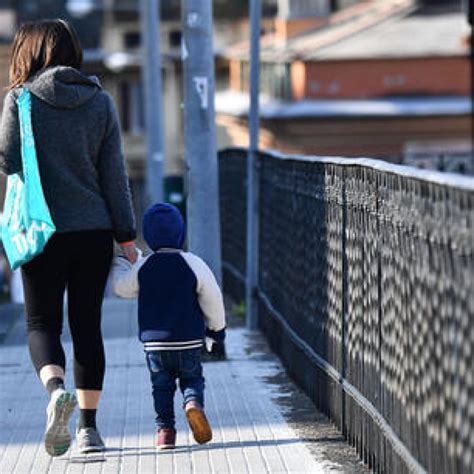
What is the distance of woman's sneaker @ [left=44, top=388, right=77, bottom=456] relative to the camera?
24.6 feet

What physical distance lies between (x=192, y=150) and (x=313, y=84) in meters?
33.8

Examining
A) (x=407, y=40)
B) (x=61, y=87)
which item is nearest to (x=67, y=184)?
(x=61, y=87)

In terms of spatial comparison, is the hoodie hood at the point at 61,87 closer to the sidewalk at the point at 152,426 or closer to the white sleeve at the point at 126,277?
the white sleeve at the point at 126,277

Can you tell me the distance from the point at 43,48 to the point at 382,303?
172 cm

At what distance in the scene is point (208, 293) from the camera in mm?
7980

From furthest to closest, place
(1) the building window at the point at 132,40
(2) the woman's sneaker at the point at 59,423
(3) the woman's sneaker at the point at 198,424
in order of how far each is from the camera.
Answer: (1) the building window at the point at 132,40 < (3) the woman's sneaker at the point at 198,424 < (2) the woman's sneaker at the point at 59,423

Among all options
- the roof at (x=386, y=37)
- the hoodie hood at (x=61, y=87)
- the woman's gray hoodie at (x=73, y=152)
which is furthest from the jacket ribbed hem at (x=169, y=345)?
the roof at (x=386, y=37)

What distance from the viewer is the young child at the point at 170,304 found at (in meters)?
7.94

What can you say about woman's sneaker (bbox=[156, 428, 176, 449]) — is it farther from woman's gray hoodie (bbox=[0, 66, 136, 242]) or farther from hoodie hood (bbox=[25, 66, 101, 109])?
hoodie hood (bbox=[25, 66, 101, 109])

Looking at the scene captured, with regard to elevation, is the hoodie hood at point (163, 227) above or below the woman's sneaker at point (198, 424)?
above

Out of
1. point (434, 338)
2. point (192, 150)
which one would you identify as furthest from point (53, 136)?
→ point (192, 150)

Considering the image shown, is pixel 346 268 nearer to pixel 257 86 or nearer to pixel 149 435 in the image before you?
pixel 149 435

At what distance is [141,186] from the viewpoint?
218 feet

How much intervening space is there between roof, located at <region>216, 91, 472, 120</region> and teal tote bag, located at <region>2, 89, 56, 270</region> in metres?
37.2
